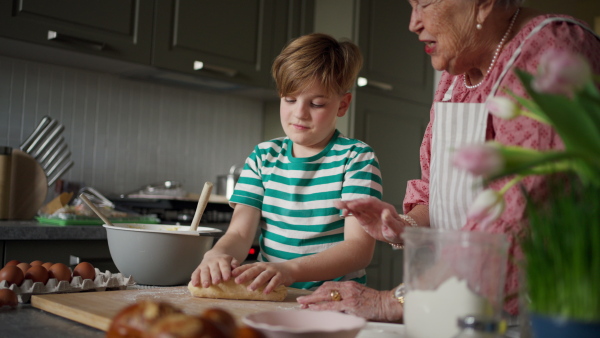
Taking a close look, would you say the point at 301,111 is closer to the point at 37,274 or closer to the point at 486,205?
the point at 37,274

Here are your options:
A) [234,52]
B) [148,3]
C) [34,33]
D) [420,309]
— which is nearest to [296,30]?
[234,52]

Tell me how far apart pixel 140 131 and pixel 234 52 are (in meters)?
0.58

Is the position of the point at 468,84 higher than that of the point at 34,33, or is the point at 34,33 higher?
the point at 34,33

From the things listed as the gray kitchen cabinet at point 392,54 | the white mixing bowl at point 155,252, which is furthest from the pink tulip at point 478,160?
the gray kitchen cabinet at point 392,54

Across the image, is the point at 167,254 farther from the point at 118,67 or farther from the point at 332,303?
the point at 118,67

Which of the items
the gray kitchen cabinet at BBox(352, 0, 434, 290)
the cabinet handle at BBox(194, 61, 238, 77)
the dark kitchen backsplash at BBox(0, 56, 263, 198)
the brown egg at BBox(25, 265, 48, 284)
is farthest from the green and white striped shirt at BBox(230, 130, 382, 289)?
the gray kitchen cabinet at BBox(352, 0, 434, 290)

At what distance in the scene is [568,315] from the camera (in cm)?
48

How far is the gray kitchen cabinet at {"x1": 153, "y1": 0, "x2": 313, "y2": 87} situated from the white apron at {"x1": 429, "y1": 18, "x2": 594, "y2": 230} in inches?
66.8

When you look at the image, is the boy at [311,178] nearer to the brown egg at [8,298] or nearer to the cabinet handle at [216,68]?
the brown egg at [8,298]

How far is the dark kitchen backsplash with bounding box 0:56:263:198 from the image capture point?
250cm

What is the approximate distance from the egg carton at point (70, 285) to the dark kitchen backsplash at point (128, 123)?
5.31ft

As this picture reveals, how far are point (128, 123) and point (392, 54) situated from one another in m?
1.40

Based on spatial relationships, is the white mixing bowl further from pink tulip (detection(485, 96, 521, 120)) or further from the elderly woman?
pink tulip (detection(485, 96, 521, 120))

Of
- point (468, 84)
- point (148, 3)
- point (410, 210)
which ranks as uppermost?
point (148, 3)
